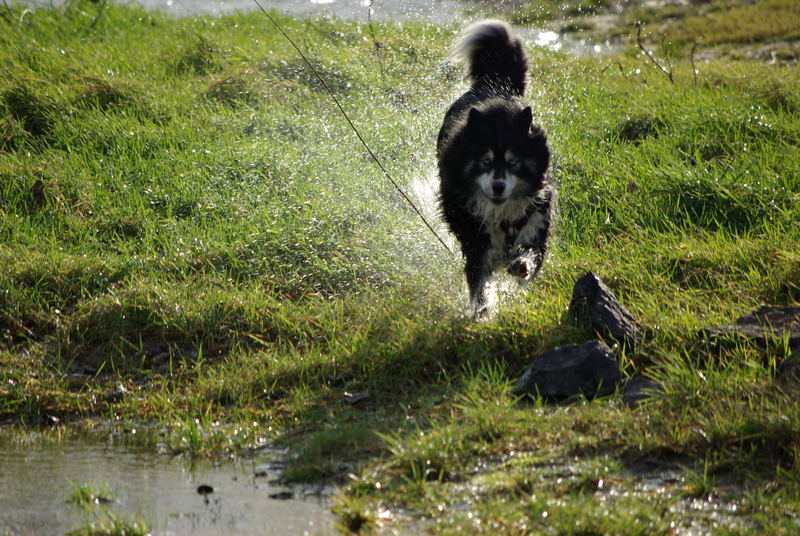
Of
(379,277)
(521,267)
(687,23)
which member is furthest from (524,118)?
(687,23)

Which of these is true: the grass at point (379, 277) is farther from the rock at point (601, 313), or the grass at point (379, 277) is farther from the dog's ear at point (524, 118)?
the dog's ear at point (524, 118)

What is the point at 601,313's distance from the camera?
4203mm

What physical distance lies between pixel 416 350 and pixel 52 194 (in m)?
2.97

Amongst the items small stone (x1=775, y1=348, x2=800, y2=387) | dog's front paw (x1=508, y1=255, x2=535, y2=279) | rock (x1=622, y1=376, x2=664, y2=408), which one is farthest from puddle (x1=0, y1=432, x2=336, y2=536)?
small stone (x1=775, y1=348, x2=800, y2=387)

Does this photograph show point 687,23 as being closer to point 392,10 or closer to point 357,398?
point 392,10

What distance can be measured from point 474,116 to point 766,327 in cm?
177

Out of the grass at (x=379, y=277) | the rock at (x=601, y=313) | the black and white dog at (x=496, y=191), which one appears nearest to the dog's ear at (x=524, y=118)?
the black and white dog at (x=496, y=191)

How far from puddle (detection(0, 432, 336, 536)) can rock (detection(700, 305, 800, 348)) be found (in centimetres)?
196

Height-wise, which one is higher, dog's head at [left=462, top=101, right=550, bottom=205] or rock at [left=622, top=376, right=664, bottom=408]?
dog's head at [left=462, top=101, right=550, bottom=205]

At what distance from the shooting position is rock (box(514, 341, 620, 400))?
3.84 meters

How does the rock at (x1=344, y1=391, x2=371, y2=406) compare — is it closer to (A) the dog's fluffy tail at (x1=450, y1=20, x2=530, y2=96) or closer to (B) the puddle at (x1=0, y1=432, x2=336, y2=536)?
(B) the puddle at (x1=0, y1=432, x2=336, y2=536)

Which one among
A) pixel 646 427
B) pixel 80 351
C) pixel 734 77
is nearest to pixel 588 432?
pixel 646 427

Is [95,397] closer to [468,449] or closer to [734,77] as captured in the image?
[468,449]

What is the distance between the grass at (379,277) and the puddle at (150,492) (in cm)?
15
